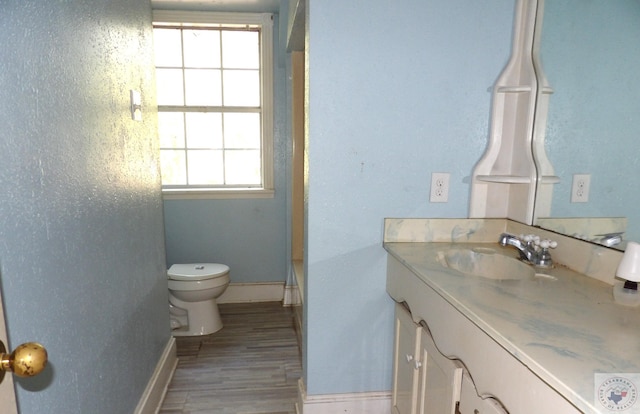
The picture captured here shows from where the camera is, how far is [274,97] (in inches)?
126

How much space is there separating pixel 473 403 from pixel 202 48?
3.11 m

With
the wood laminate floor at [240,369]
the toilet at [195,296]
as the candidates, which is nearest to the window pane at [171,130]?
the toilet at [195,296]

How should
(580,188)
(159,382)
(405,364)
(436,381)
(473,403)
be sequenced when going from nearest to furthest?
(473,403), (436,381), (580,188), (405,364), (159,382)

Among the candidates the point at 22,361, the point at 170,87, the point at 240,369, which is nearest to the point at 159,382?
the point at 240,369

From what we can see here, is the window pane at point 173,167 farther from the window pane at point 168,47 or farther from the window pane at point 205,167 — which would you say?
the window pane at point 168,47

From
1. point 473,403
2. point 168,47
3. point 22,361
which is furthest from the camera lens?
point 168,47

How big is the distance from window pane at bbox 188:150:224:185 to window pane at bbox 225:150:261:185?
7 cm

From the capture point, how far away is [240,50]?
318cm

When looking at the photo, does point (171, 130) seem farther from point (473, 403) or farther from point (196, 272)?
point (473, 403)

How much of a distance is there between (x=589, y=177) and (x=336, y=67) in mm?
1014

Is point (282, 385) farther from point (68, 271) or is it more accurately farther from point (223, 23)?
point (223, 23)

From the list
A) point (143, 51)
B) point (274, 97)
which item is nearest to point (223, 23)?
point (274, 97)

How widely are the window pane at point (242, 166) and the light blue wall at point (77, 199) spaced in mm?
1369

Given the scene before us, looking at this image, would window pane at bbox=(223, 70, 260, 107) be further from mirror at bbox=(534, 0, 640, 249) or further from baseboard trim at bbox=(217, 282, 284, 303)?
mirror at bbox=(534, 0, 640, 249)
